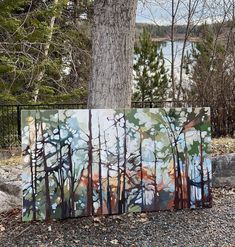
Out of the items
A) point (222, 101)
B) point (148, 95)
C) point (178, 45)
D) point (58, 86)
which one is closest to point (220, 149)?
point (222, 101)

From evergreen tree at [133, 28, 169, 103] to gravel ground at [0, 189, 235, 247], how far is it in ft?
63.6

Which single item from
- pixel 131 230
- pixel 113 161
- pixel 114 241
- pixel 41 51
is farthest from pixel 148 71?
pixel 114 241

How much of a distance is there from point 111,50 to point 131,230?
182 centimetres

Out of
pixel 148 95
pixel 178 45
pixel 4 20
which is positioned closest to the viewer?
pixel 4 20

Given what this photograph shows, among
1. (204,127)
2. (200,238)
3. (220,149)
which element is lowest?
(200,238)

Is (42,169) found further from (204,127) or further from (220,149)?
(220,149)

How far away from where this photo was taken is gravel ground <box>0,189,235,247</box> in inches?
142

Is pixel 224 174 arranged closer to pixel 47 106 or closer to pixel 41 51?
pixel 47 106

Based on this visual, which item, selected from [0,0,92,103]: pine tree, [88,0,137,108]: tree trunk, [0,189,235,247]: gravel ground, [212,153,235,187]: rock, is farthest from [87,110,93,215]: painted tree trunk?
[0,0,92,103]: pine tree

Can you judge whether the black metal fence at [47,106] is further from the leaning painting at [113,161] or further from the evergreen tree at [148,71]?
the evergreen tree at [148,71]

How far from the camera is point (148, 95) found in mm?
24016

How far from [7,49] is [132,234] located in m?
8.68

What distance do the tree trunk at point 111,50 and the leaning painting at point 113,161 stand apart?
47cm

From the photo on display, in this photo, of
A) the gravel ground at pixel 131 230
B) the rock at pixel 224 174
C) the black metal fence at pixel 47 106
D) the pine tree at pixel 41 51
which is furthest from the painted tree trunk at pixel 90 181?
the black metal fence at pixel 47 106
